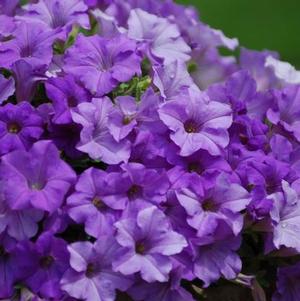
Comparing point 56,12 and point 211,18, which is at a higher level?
point 56,12

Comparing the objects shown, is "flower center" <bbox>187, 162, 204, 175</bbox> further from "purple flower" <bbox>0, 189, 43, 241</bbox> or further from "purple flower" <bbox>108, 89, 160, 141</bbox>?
"purple flower" <bbox>0, 189, 43, 241</bbox>

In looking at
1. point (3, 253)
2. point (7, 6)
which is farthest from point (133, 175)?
point (7, 6)

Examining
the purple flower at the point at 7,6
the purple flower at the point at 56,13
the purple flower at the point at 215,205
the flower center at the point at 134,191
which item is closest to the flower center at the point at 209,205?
the purple flower at the point at 215,205

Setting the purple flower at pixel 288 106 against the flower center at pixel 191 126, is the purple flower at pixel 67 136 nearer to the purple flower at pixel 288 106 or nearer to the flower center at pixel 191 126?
the flower center at pixel 191 126

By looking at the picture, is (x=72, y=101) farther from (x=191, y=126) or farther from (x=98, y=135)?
(x=191, y=126)

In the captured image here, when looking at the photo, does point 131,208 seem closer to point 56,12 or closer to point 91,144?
point 91,144

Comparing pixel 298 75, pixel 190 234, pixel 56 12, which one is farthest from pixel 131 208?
pixel 298 75
